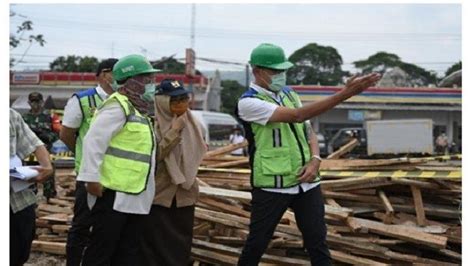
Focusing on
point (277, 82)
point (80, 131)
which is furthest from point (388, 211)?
point (80, 131)

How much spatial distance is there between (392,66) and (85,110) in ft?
201

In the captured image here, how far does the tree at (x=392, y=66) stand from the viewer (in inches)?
2355

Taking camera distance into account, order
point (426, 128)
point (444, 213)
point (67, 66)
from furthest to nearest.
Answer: point (67, 66) → point (426, 128) → point (444, 213)

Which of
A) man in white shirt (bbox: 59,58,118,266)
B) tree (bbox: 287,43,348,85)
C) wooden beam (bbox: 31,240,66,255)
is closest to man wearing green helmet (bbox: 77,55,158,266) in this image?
man in white shirt (bbox: 59,58,118,266)

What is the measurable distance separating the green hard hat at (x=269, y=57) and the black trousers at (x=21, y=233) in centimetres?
186

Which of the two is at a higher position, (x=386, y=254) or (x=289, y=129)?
(x=289, y=129)

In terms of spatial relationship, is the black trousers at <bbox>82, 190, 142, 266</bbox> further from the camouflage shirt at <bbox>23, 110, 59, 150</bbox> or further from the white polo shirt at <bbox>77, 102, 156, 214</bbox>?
the camouflage shirt at <bbox>23, 110, 59, 150</bbox>

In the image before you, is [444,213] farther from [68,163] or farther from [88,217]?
[68,163]

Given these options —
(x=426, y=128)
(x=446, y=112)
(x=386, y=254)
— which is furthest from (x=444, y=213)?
(x=446, y=112)

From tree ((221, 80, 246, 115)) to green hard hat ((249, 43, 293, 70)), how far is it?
50.7m

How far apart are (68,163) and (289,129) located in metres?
8.28

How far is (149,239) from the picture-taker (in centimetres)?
440

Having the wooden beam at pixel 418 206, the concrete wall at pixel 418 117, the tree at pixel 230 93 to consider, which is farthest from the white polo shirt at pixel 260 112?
the tree at pixel 230 93

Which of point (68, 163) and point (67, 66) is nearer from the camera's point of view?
point (68, 163)
